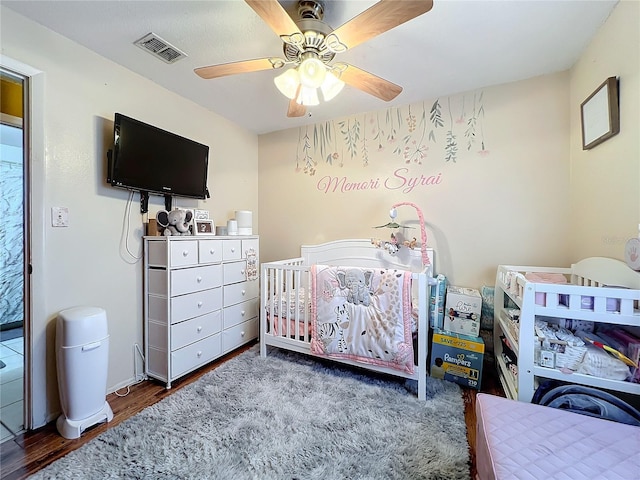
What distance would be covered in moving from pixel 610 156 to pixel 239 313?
9.44 feet

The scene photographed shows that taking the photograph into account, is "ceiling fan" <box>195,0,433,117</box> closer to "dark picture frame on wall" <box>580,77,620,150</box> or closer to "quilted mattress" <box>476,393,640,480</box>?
"dark picture frame on wall" <box>580,77,620,150</box>

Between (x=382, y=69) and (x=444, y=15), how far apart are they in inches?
22.2

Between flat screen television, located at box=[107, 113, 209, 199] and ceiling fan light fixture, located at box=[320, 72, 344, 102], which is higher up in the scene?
ceiling fan light fixture, located at box=[320, 72, 344, 102]

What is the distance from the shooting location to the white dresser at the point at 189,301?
1992mm

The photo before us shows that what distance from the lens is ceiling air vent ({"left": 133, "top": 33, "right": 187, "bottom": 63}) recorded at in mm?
1682

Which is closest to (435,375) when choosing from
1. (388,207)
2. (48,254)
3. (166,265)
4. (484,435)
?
(484,435)

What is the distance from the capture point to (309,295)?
224cm

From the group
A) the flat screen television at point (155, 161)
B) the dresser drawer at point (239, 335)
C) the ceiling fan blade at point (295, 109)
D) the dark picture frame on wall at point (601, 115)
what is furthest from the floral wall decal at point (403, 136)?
the dresser drawer at point (239, 335)

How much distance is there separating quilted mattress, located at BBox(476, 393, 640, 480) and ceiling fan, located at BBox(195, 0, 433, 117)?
161cm

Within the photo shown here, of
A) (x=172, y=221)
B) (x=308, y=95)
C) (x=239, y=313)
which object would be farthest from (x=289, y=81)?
(x=239, y=313)

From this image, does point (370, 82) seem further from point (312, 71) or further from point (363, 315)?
point (363, 315)

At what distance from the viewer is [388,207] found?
8.79ft

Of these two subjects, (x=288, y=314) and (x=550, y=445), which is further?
(x=288, y=314)

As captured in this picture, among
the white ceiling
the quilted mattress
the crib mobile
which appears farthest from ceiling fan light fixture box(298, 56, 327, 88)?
the quilted mattress
